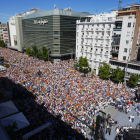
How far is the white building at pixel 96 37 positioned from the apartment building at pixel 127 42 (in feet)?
5.17

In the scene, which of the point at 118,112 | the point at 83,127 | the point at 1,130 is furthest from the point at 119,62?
the point at 1,130

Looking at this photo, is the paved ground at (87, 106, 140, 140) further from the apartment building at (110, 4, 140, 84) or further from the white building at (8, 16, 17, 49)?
the white building at (8, 16, 17, 49)

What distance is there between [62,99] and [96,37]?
2203cm

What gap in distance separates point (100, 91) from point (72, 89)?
587 centimetres

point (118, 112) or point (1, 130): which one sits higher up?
point (1, 130)

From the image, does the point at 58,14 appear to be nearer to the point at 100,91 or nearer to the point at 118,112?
the point at 100,91

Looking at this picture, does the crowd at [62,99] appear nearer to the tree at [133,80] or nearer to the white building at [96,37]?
the tree at [133,80]

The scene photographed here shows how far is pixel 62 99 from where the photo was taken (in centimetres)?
2275

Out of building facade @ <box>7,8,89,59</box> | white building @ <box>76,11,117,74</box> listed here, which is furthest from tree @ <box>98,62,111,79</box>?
building facade @ <box>7,8,89,59</box>

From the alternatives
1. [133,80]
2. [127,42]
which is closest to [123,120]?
[133,80]

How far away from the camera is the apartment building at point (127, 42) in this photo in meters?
29.5

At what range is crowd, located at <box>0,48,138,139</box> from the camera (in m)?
17.4

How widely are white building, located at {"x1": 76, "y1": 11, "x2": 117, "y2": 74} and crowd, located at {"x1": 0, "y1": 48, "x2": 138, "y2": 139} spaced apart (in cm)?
988

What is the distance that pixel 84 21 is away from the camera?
41.1 meters
